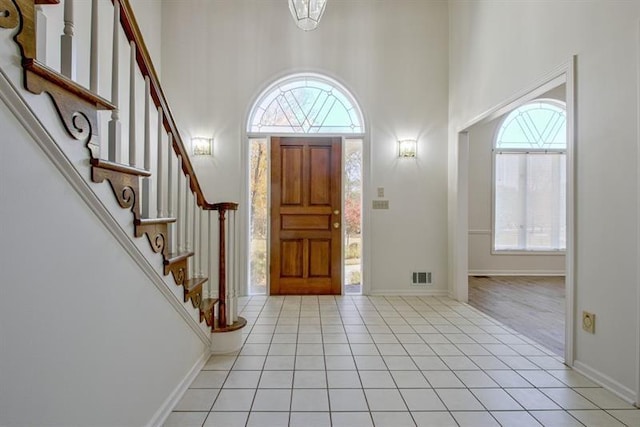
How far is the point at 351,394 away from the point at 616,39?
263cm

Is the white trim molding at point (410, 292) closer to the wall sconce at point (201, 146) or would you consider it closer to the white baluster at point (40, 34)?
the wall sconce at point (201, 146)

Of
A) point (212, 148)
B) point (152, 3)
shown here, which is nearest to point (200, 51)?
point (152, 3)

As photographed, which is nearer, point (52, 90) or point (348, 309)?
point (52, 90)

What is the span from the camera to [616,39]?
2045 millimetres

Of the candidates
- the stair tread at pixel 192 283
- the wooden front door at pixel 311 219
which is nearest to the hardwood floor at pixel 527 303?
the wooden front door at pixel 311 219

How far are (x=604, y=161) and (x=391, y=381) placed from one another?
1907 mm

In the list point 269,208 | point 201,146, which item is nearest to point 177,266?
point 269,208

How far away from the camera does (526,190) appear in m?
5.71

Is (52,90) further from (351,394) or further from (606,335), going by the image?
(606,335)

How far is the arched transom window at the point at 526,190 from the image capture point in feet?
18.6

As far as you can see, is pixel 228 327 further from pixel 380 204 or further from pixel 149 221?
pixel 380 204

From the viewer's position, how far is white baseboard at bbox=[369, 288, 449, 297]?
4340 mm

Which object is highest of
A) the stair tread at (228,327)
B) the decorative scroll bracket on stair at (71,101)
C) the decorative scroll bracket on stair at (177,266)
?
the decorative scroll bracket on stair at (71,101)

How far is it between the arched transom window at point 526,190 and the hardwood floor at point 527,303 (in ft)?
2.18
